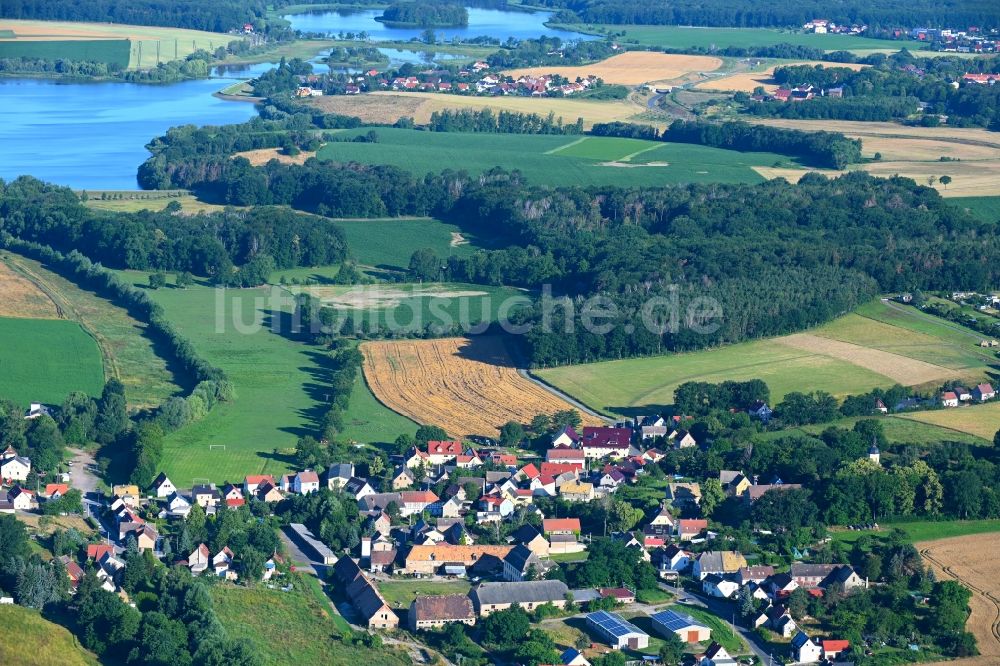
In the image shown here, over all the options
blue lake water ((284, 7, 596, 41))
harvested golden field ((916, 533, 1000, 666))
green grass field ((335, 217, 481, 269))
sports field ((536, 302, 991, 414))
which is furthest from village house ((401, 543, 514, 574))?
blue lake water ((284, 7, 596, 41))

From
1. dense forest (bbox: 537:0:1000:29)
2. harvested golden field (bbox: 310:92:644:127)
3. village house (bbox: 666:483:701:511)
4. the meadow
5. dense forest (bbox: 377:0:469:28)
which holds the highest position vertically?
dense forest (bbox: 537:0:1000:29)

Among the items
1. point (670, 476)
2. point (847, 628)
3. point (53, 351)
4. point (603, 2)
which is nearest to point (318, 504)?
point (670, 476)

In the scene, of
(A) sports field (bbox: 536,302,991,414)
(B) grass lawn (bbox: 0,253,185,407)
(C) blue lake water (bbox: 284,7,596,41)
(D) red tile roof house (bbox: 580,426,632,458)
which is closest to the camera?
(D) red tile roof house (bbox: 580,426,632,458)

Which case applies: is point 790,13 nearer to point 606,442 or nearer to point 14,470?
point 606,442

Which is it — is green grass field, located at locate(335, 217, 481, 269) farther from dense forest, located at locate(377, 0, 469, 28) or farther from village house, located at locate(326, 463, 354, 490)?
dense forest, located at locate(377, 0, 469, 28)

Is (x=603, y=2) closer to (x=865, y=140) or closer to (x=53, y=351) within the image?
(x=865, y=140)

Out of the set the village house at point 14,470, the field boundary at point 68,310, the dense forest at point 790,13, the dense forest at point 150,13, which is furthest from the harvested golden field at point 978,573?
the dense forest at point 790,13

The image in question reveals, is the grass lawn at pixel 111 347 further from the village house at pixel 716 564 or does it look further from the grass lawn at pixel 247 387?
the village house at pixel 716 564
